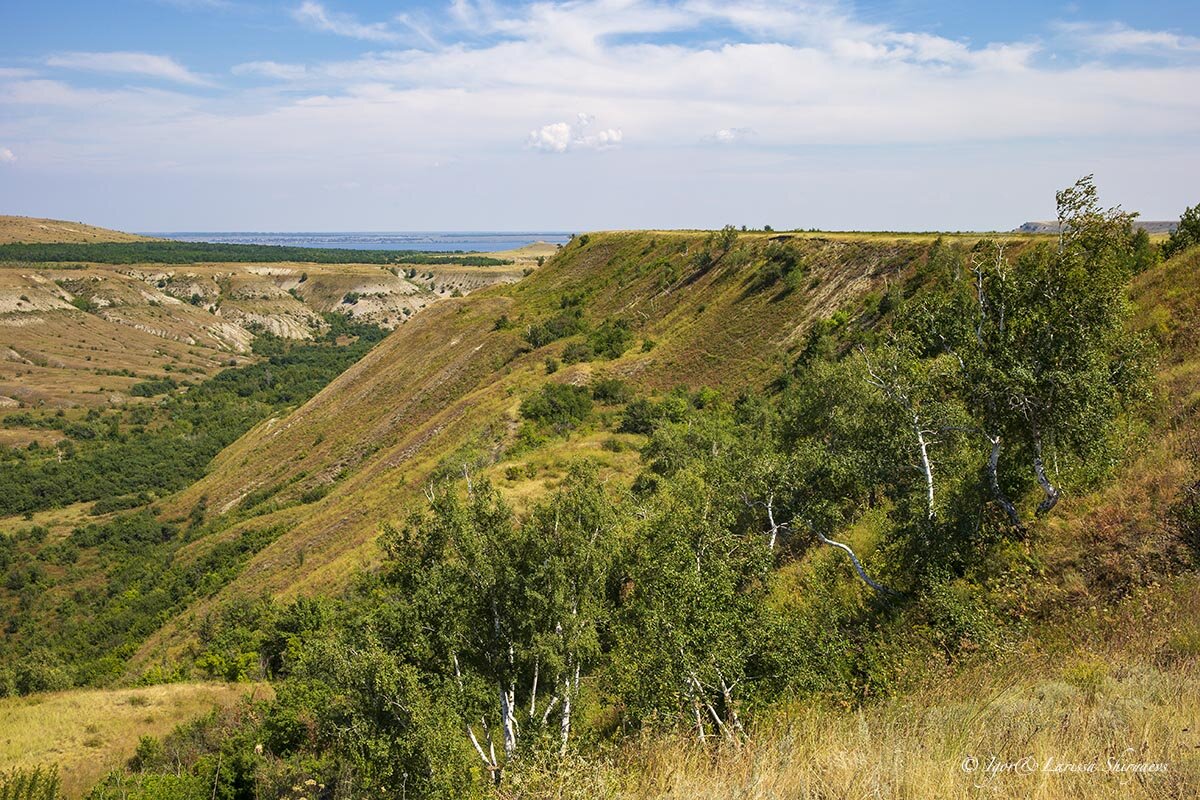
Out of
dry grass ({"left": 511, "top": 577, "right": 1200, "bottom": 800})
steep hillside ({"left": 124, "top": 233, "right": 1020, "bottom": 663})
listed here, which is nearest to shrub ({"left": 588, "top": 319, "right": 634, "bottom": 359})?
steep hillside ({"left": 124, "top": 233, "right": 1020, "bottom": 663})

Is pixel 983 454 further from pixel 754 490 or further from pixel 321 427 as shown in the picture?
pixel 321 427

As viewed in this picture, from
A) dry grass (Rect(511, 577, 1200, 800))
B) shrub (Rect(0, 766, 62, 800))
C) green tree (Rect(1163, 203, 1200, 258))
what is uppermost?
green tree (Rect(1163, 203, 1200, 258))

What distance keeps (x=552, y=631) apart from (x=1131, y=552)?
10.4 metres

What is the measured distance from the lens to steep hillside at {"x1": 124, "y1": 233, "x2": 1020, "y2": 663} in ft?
142

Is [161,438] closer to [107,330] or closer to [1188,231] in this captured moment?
[107,330]

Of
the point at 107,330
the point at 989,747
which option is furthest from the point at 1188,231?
the point at 107,330

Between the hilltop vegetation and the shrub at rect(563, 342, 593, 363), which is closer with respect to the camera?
the hilltop vegetation

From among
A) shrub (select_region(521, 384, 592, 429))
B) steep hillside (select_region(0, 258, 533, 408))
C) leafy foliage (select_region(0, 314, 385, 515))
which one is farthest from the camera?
steep hillside (select_region(0, 258, 533, 408))

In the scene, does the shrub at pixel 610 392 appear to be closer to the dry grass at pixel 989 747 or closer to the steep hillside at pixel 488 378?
the steep hillside at pixel 488 378

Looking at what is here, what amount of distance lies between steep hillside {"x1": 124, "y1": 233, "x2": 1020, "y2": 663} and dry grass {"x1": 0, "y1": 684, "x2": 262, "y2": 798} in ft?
30.5

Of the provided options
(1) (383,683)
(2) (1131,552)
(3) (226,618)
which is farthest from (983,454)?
(3) (226,618)

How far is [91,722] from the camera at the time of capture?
22969 mm

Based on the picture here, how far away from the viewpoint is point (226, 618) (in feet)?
117

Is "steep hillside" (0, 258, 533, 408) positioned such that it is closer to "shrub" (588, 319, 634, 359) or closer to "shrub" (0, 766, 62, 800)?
"shrub" (588, 319, 634, 359)
